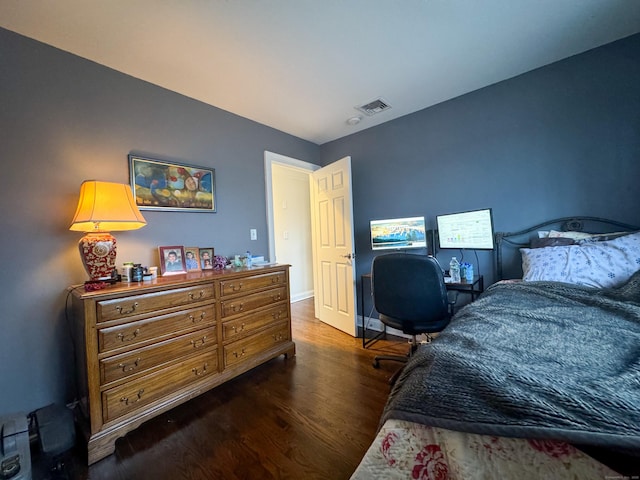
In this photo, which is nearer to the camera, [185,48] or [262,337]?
[185,48]

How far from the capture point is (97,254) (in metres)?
1.57

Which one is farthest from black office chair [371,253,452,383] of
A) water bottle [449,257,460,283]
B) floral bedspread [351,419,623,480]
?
floral bedspread [351,419,623,480]

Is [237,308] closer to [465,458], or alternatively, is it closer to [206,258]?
[206,258]

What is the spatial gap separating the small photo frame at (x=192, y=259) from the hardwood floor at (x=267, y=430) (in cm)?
101

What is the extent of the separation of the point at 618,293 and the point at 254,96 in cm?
292

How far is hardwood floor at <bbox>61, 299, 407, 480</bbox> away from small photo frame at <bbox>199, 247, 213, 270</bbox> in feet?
3.33

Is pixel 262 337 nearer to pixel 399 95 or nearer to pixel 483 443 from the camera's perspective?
pixel 483 443

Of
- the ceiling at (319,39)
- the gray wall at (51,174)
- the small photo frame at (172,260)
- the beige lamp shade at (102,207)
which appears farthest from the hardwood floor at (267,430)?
the ceiling at (319,39)

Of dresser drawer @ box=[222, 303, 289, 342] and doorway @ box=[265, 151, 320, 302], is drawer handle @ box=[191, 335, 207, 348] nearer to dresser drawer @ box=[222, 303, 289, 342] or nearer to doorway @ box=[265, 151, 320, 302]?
dresser drawer @ box=[222, 303, 289, 342]

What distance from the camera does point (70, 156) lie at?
1.72m

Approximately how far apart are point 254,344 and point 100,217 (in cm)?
145

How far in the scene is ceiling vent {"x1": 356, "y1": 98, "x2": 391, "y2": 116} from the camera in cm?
256

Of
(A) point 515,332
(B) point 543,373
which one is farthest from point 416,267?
(B) point 543,373

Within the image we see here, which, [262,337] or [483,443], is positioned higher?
[483,443]
